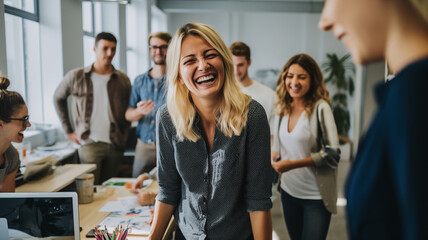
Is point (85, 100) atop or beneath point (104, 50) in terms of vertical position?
beneath

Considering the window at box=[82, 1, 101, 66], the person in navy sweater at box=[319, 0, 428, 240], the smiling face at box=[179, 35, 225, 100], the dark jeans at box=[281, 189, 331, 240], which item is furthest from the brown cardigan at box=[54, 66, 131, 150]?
the person in navy sweater at box=[319, 0, 428, 240]

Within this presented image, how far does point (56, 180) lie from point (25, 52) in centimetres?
220

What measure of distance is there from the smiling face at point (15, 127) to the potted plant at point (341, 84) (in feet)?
21.8

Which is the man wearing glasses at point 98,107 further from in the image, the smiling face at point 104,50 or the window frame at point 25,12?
the window frame at point 25,12

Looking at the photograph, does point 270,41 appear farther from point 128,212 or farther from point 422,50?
point 422,50

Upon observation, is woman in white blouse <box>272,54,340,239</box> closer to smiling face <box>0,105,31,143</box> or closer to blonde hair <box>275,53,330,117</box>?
blonde hair <box>275,53,330,117</box>

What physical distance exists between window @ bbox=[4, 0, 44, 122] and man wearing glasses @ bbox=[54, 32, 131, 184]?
2.18 ft

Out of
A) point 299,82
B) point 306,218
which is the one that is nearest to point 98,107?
point 299,82

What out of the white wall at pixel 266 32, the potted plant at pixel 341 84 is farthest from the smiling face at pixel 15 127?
the white wall at pixel 266 32

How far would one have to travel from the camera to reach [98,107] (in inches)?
126

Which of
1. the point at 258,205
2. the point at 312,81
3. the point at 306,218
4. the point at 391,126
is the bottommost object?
the point at 306,218

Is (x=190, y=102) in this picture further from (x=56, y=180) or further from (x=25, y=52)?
(x=25, y=52)

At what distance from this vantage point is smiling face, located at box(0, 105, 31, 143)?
5.07 feet

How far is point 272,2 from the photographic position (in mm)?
7305
